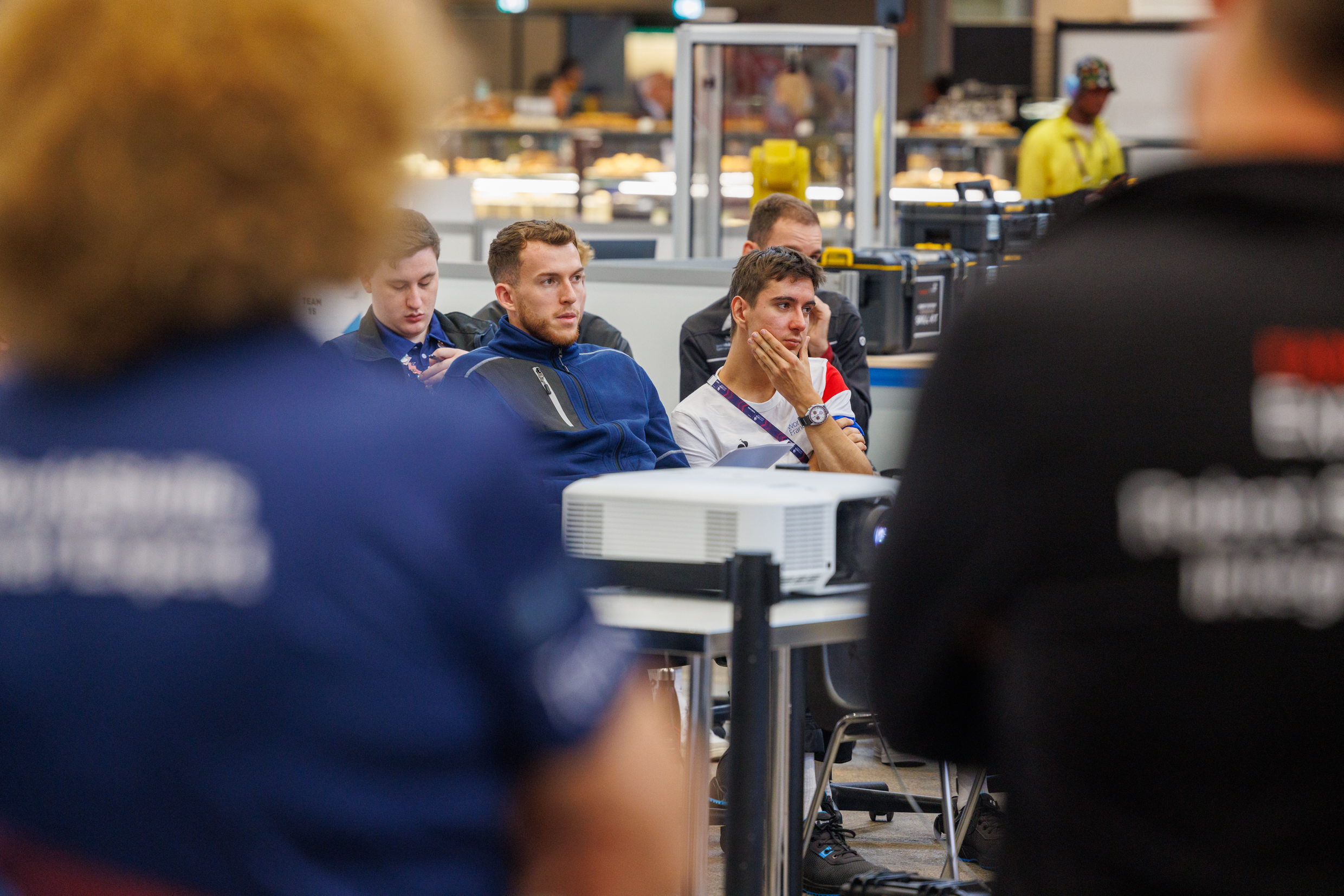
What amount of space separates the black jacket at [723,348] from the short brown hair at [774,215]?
1.62 feet

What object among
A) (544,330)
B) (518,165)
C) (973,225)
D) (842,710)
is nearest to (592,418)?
(544,330)

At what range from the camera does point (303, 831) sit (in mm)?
792

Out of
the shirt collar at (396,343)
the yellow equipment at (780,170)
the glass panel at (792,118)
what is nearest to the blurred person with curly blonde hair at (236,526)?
the shirt collar at (396,343)

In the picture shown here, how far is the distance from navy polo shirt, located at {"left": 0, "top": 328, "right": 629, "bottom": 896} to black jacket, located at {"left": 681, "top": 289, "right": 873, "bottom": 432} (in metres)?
3.57

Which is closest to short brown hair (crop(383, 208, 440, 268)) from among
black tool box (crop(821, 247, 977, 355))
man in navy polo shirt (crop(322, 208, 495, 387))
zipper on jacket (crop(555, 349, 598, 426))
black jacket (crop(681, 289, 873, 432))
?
man in navy polo shirt (crop(322, 208, 495, 387))

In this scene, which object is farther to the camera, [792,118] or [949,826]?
[792,118]

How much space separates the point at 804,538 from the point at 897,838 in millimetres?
1847

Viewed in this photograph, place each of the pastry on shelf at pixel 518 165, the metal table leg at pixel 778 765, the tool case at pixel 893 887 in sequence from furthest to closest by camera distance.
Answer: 1. the pastry on shelf at pixel 518 165
2. the metal table leg at pixel 778 765
3. the tool case at pixel 893 887

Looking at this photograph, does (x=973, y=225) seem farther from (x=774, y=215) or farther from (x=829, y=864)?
(x=829, y=864)

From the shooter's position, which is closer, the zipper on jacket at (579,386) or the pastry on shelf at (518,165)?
the zipper on jacket at (579,386)

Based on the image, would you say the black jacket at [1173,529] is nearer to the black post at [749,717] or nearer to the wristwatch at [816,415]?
the black post at [749,717]

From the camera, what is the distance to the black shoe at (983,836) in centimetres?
329

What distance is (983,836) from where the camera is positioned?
11.0 ft

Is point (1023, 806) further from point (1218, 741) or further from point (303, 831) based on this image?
point (303, 831)
